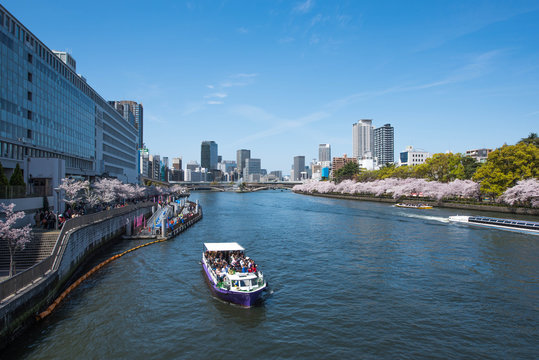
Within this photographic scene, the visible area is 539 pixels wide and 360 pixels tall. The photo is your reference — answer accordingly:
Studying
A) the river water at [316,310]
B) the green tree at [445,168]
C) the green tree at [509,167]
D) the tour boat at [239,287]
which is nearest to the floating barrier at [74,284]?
the river water at [316,310]

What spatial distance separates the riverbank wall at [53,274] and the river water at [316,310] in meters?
1.23

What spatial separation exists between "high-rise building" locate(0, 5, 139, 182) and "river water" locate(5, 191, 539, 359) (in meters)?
27.5

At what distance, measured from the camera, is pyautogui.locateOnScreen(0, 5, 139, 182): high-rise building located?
51.0 metres

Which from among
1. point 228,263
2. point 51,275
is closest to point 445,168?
point 228,263

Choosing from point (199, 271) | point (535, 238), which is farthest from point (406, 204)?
point (199, 271)

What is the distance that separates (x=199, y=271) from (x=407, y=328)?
22.5 m

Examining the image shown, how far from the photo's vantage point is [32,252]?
1156 inches

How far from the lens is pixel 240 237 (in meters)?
59.2

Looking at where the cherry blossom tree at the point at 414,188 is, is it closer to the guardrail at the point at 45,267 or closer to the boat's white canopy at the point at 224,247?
the boat's white canopy at the point at 224,247

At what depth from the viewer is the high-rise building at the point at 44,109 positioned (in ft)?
167

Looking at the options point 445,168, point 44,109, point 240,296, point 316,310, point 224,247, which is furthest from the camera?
point 445,168

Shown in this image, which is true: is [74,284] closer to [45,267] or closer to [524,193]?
[45,267]

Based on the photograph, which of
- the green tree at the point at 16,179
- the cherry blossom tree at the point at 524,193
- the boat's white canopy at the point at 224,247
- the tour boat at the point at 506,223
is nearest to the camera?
the boat's white canopy at the point at 224,247

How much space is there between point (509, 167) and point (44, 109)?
111225mm
